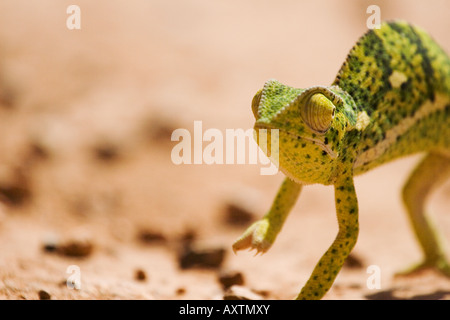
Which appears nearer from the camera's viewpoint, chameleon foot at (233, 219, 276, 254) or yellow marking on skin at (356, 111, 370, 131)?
yellow marking on skin at (356, 111, 370, 131)

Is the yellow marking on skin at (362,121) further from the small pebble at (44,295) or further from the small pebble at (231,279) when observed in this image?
the small pebble at (44,295)

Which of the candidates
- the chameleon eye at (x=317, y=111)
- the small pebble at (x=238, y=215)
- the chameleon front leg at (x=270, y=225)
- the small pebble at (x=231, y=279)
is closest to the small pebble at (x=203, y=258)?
the small pebble at (x=231, y=279)

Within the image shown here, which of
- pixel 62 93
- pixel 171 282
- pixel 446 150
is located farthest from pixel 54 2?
pixel 446 150

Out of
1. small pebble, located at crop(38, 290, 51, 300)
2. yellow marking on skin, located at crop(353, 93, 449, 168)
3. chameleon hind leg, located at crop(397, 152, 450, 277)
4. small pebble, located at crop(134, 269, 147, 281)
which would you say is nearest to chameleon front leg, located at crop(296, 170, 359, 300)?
yellow marking on skin, located at crop(353, 93, 449, 168)

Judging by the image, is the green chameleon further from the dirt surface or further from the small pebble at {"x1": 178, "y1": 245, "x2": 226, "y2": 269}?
the small pebble at {"x1": 178, "y1": 245, "x2": 226, "y2": 269}

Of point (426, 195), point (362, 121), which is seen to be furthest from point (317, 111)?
point (426, 195)

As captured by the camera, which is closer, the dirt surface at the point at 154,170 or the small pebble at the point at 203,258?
the dirt surface at the point at 154,170

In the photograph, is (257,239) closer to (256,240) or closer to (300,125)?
(256,240)
